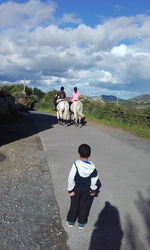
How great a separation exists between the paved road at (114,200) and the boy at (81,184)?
21 cm

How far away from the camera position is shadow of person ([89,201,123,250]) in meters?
3.49

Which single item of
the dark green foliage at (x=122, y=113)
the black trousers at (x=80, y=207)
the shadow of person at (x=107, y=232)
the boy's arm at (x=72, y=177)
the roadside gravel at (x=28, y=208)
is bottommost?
the shadow of person at (x=107, y=232)

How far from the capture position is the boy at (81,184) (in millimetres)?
3900

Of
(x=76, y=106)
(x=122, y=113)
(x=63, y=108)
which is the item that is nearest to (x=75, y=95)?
(x=76, y=106)

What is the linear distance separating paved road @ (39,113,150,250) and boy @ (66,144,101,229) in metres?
0.21

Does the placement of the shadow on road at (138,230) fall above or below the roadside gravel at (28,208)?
below

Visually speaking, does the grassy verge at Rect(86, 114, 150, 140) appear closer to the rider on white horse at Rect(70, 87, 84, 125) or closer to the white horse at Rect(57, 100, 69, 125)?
the rider on white horse at Rect(70, 87, 84, 125)

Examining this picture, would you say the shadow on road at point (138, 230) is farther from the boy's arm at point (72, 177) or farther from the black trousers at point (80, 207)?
the boy's arm at point (72, 177)

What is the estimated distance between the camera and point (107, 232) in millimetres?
3838

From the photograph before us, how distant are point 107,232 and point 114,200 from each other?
124cm

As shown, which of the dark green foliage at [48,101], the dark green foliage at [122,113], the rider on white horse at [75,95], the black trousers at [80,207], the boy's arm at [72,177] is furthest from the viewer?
the dark green foliage at [48,101]

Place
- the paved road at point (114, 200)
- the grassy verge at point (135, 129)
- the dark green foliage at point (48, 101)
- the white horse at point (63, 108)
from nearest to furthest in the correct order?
1. the paved road at point (114, 200)
2. the grassy verge at point (135, 129)
3. the white horse at point (63, 108)
4. the dark green foliage at point (48, 101)

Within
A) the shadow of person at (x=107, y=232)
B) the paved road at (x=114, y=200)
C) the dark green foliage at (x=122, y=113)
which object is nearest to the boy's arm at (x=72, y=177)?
the paved road at (x=114, y=200)

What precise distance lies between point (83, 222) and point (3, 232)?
51.1 inches
